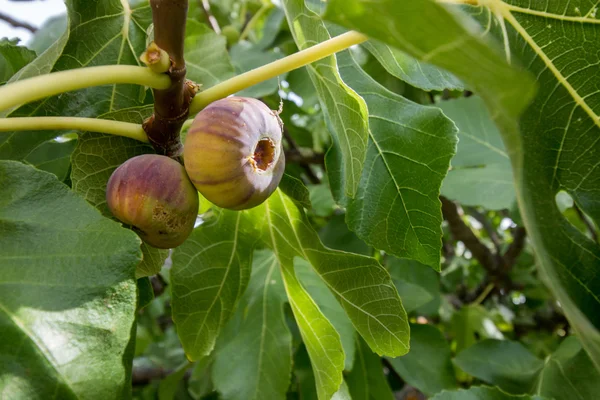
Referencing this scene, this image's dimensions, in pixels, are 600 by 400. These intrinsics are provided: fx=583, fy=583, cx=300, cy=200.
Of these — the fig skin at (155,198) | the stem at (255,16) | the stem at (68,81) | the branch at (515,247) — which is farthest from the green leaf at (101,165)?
the stem at (255,16)

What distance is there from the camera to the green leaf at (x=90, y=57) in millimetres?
1111

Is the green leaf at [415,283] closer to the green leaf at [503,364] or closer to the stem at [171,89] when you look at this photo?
the green leaf at [503,364]

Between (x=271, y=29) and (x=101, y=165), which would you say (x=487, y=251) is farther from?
(x=101, y=165)

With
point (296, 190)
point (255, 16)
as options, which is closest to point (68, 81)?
point (296, 190)

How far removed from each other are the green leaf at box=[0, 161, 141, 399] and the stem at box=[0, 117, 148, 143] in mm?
91

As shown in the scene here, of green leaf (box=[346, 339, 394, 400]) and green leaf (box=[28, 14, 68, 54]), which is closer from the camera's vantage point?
green leaf (box=[346, 339, 394, 400])

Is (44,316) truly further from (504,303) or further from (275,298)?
(504,303)

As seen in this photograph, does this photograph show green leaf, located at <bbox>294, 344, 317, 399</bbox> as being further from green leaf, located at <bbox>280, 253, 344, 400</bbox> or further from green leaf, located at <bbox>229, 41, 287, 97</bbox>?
green leaf, located at <bbox>229, 41, 287, 97</bbox>

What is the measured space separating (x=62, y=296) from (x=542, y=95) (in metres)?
0.71

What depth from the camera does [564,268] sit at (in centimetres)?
72

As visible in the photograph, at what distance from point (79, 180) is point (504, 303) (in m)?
2.34

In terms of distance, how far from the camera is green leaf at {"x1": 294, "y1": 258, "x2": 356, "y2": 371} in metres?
1.56

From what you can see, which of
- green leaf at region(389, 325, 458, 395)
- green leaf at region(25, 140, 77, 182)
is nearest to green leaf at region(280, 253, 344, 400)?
green leaf at region(25, 140, 77, 182)

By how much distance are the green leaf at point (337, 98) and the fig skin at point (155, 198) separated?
26 centimetres
